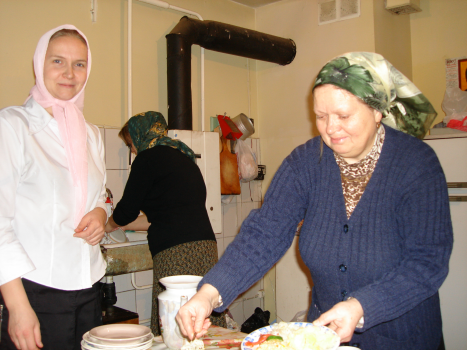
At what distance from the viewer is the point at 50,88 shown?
1.49 m

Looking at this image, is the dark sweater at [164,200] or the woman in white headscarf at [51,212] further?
the dark sweater at [164,200]

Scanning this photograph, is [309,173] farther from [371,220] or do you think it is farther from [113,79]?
[113,79]

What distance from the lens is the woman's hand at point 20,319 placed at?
118 cm

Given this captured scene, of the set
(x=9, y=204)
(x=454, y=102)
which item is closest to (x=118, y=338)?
(x=9, y=204)

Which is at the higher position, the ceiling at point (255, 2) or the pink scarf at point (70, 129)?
the ceiling at point (255, 2)

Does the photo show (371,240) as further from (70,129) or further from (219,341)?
(70,129)

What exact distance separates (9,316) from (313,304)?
0.92 metres

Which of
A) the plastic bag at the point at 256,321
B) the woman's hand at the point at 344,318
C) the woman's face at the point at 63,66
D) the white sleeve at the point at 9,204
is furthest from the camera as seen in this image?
the plastic bag at the point at 256,321

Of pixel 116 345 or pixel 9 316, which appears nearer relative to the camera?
pixel 116 345

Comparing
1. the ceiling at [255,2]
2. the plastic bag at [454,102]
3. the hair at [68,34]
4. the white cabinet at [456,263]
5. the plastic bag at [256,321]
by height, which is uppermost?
the ceiling at [255,2]

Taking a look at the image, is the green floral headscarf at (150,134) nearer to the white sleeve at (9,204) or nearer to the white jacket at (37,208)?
the white jacket at (37,208)

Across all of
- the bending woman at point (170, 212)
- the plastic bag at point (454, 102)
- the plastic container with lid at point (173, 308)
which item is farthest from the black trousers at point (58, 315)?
the plastic bag at point (454, 102)

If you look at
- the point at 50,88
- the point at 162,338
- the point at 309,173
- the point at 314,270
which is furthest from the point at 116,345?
the point at 50,88

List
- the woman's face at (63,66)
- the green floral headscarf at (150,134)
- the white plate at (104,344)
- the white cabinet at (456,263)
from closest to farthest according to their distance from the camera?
the white plate at (104,344) → the woman's face at (63,66) → the green floral headscarf at (150,134) → the white cabinet at (456,263)
